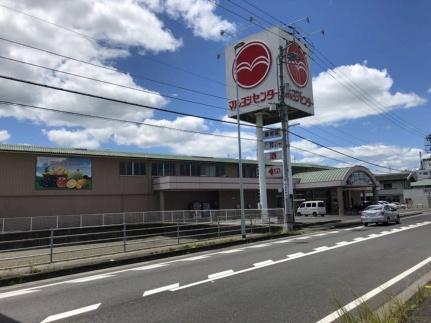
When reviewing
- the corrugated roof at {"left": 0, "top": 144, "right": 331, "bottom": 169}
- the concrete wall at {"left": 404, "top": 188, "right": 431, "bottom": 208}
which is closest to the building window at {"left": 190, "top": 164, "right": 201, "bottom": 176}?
the corrugated roof at {"left": 0, "top": 144, "right": 331, "bottom": 169}

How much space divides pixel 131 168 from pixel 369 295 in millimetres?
42372

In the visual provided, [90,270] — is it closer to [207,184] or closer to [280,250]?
[280,250]

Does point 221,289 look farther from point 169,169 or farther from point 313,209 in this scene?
point 313,209

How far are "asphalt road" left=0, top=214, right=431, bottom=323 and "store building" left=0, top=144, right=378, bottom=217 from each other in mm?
29621

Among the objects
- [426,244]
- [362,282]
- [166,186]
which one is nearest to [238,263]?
[362,282]

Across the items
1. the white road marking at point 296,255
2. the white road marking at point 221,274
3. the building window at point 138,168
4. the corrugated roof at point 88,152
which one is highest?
the corrugated roof at point 88,152

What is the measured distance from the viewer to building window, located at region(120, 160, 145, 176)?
48.3m

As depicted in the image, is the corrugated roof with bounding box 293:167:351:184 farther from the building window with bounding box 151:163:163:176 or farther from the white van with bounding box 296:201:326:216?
the building window with bounding box 151:163:163:176

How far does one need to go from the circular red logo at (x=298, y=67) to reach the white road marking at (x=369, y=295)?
32229 millimetres

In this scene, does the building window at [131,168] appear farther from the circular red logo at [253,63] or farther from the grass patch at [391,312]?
the grass patch at [391,312]

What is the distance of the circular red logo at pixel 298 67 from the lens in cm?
4297

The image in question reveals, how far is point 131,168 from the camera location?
161 feet

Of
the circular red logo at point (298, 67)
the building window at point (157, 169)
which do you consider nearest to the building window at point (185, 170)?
the building window at point (157, 169)

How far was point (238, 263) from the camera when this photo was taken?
1359 centimetres
